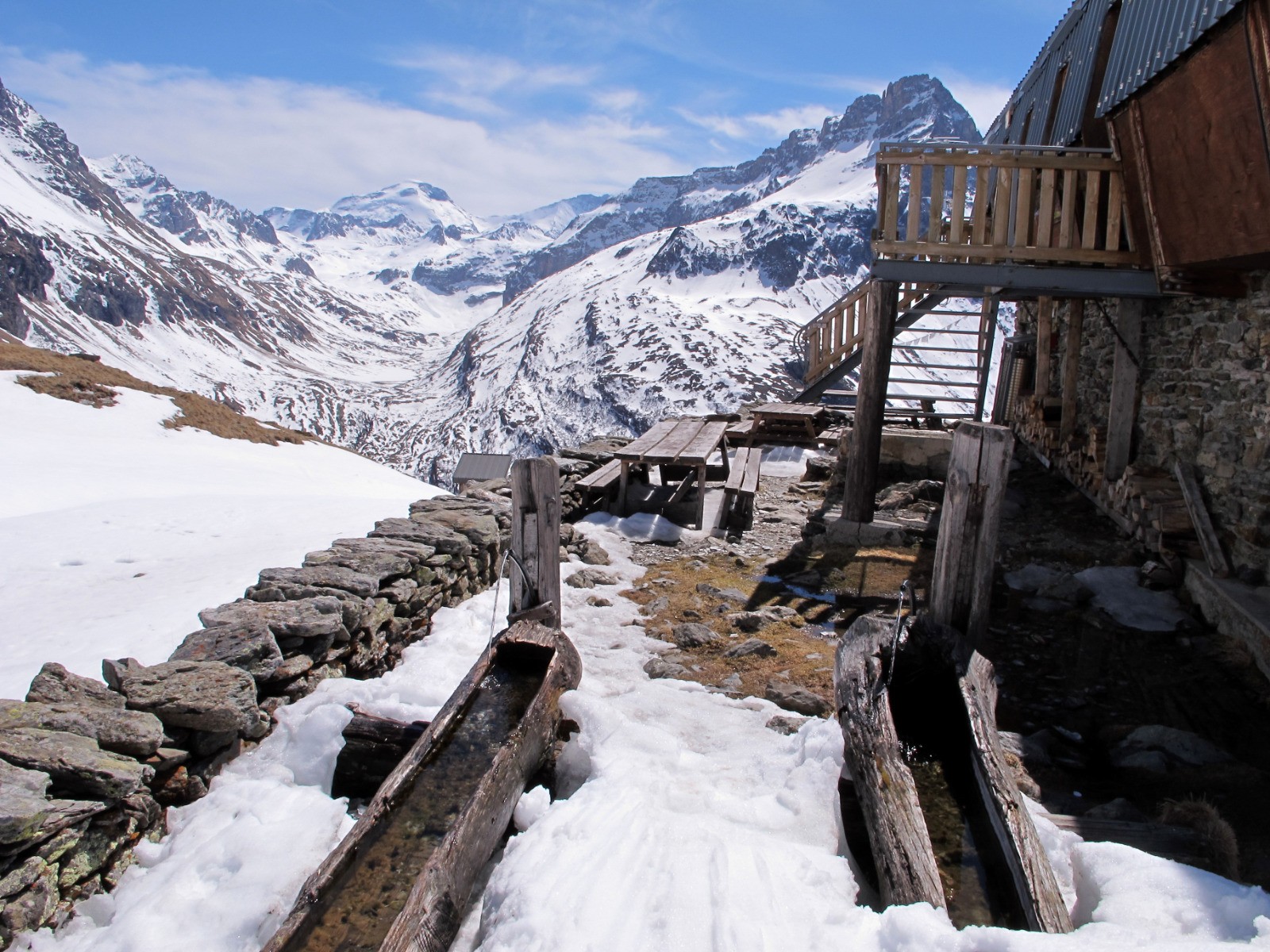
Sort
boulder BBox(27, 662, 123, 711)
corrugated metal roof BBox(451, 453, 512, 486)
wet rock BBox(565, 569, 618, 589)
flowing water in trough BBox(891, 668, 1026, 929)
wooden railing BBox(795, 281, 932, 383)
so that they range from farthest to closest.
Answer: corrugated metal roof BBox(451, 453, 512, 486) → wooden railing BBox(795, 281, 932, 383) → wet rock BBox(565, 569, 618, 589) → boulder BBox(27, 662, 123, 711) → flowing water in trough BBox(891, 668, 1026, 929)

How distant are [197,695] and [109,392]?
36.7 ft

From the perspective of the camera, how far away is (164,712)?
386 centimetres

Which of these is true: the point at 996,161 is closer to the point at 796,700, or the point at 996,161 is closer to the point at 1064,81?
the point at 1064,81

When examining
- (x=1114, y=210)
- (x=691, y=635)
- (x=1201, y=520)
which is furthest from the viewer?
(x=1114, y=210)

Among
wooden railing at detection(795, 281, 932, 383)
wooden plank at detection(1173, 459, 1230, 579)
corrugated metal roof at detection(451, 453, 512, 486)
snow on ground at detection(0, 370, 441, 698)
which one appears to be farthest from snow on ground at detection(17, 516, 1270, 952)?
corrugated metal roof at detection(451, 453, 512, 486)

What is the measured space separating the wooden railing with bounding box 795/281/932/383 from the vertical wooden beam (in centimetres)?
236

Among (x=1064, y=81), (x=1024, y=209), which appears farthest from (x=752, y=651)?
(x=1064, y=81)

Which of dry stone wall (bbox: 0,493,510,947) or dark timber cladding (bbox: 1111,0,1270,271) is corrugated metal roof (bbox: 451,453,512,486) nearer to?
dark timber cladding (bbox: 1111,0,1270,271)

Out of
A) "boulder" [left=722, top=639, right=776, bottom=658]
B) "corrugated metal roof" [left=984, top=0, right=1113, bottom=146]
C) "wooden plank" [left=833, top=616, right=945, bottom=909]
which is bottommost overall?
"boulder" [left=722, top=639, right=776, bottom=658]

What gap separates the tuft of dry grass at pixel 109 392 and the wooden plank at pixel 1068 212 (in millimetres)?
11215

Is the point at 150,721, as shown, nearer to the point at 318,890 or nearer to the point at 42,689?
the point at 42,689

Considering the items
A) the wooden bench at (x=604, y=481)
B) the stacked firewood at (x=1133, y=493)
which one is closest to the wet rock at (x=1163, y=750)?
the stacked firewood at (x=1133, y=493)

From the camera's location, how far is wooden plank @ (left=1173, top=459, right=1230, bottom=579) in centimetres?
688

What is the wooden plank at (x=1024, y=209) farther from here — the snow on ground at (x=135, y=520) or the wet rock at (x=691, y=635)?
the snow on ground at (x=135, y=520)
